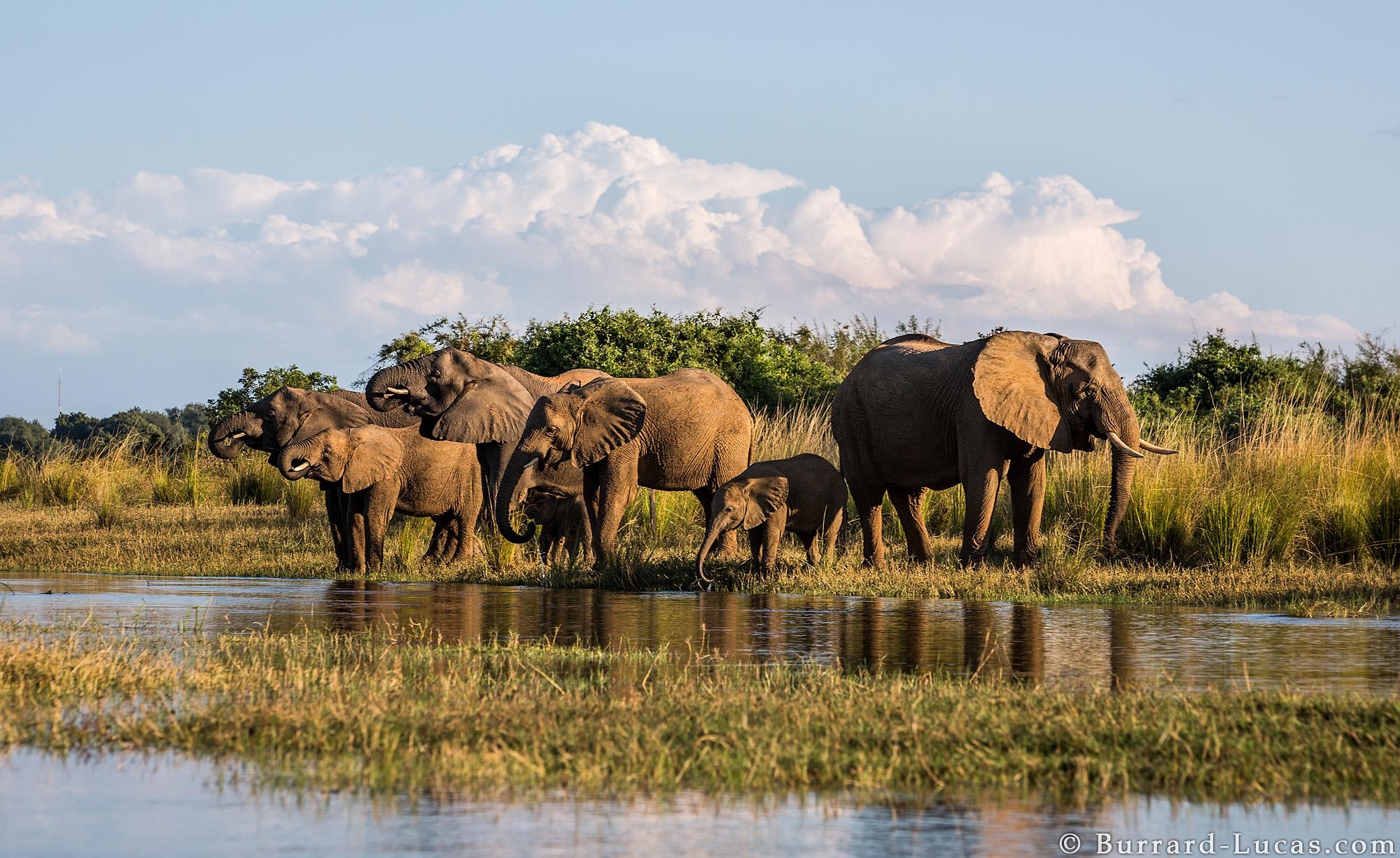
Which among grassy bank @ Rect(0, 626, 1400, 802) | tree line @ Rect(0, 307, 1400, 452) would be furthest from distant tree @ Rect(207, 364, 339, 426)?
grassy bank @ Rect(0, 626, 1400, 802)

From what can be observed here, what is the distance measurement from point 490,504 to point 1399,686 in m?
11.7

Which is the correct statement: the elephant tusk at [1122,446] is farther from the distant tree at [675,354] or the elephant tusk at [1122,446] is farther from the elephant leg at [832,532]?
the distant tree at [675,354]

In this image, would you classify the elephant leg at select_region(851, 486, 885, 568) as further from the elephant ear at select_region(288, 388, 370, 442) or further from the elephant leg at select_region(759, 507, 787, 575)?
the elephant ear at select_region(288, 388, 370, 442)

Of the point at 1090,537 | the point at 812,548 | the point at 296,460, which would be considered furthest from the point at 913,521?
the point at 296,460

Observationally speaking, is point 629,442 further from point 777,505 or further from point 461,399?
point 461,399

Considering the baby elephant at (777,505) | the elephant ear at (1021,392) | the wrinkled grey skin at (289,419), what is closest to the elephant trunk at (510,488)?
the baby elephant at (777,505)

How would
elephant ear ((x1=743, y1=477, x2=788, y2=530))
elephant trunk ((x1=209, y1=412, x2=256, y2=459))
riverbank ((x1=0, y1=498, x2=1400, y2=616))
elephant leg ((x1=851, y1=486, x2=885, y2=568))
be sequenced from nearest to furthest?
riverbank ((x1=0, y1=498, x2=1400, y2=616)), elephant ear ((x1=743, y1=477, x2=788, y2=530)), elephant leg ((x1=851, y1=486, x2=885, y2=568)), elephant trunk ((x1=209, y1=412, x2=256, y2=459))

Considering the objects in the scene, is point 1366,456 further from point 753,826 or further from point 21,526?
point 21,526

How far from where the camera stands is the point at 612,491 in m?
16.2

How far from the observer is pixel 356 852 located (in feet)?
15.6

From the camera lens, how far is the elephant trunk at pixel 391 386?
1838 centimetres

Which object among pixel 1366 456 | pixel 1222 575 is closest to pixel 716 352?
pixel 1366 456

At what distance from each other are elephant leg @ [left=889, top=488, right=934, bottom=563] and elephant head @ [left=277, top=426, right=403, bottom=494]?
5.22m

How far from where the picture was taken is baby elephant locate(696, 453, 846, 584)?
48.4 ft
